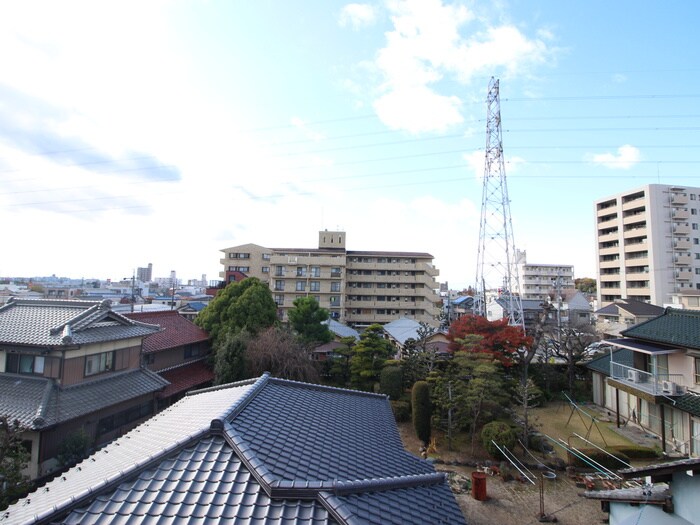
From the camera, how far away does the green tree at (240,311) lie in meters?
22.4

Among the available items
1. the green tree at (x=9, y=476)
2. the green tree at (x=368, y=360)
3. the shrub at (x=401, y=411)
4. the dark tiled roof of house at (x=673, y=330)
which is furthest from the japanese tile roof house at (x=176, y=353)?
the dark tiled roof of house at (x=673, y=330)

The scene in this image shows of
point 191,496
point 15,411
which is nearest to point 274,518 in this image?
point 191,496

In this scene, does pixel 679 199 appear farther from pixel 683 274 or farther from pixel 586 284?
pixel 586 284

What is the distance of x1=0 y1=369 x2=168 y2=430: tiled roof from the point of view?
40.4ft

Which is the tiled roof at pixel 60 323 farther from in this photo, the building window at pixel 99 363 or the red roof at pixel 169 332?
the red roof at pixel 169 332

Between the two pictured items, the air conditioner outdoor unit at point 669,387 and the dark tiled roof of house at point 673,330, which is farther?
the dark tiled roof of house at point 673,330

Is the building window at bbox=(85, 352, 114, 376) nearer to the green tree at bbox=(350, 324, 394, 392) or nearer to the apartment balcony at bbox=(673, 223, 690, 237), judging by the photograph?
the green tree at bbox=(350, 324, 394, 392)

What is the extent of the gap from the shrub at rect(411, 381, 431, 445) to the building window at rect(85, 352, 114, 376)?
13.3 m

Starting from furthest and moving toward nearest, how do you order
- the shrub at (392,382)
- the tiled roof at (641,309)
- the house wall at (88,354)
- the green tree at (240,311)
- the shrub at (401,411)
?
the tiled roof at (641,309) < the green tree at (240,311) < the shrub at (392,382) < the shrub at (401,411) < the house wall at (88,354)

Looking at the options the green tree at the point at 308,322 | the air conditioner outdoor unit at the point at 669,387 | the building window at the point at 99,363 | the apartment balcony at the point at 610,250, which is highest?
the apartment balcony at the point at 610,250

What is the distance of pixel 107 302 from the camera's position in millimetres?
16312

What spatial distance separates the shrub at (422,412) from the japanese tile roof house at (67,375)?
11688 mm

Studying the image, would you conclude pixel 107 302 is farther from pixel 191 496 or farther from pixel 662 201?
pixel 662 201

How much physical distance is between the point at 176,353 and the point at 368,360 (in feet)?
36.1
